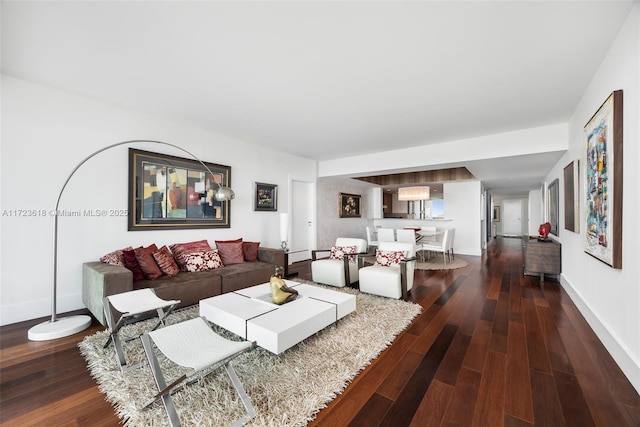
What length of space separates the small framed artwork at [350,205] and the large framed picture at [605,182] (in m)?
5.46

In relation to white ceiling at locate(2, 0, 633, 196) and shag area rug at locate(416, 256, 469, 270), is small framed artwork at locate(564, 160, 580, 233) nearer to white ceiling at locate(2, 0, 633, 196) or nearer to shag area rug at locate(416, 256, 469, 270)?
white ceiling at locate(2, 0, 633, 196)

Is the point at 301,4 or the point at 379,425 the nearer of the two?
the point at 379,425

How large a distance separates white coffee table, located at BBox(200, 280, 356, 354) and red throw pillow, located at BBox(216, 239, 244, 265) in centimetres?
137

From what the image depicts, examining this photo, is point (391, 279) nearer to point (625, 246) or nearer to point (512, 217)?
point (625, 246)

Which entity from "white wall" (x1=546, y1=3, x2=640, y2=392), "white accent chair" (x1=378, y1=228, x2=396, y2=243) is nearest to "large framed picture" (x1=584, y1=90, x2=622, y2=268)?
"white wall" (x1=546, y1=3, x2=640, y2=392)

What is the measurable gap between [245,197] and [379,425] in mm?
4248

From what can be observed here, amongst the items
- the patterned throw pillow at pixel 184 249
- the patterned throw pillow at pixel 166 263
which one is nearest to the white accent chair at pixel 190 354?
the patterned throw pillow at pixel 166 263

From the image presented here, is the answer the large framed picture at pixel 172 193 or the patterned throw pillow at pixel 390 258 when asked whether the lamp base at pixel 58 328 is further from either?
the patterned throw pillow at pixel 390 258

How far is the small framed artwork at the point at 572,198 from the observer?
124 inches

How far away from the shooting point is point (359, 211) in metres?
8.65

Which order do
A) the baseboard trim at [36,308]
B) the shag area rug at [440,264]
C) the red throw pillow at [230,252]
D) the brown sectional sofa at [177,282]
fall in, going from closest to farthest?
the brown sectional sofa at [177,282], the baseboard trim at [36,308], the red throw pillow at [230,252], the shag area rug at [440,264]

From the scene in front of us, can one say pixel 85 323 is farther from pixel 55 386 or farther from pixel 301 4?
pixel 301 4

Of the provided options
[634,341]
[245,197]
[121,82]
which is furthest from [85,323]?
[634,341]

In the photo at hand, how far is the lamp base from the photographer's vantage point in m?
2.44
